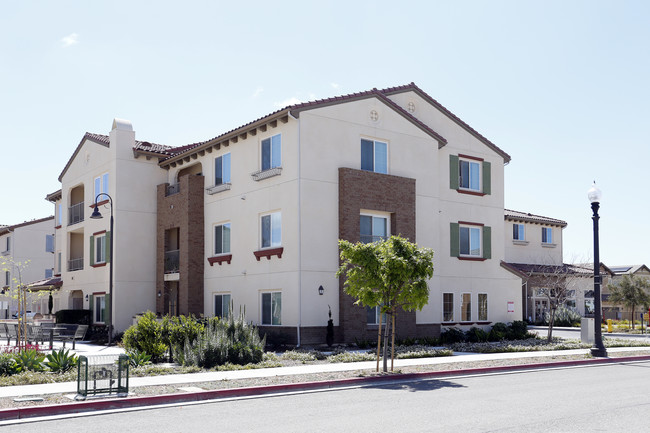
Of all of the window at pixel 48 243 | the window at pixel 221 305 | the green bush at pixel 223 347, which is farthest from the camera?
the window at pixel 48 243

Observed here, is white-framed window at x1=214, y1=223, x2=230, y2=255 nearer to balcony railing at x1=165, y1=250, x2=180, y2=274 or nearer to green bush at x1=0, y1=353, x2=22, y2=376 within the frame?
balcony railing at x1=165, y1=250, x2=180, y2=274

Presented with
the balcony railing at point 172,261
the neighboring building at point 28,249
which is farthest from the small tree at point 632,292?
the neighboring building at point 28,249

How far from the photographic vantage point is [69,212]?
38688mm

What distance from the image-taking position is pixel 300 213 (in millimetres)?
24672

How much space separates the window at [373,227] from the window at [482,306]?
22.9ft

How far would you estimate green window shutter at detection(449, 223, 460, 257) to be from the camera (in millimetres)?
30359

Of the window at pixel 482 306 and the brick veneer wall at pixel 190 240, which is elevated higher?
the brick veneer wall at pixel 190 240

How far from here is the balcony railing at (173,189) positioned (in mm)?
31922

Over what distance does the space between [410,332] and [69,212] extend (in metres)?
21.8

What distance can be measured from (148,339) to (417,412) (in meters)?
10.9

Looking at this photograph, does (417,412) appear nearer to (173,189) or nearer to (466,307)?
(466,307)

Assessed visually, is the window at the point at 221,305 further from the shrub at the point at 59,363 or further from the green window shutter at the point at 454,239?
the shrub at the point at 59,363

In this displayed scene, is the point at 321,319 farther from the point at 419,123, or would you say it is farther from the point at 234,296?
the point at 419,123

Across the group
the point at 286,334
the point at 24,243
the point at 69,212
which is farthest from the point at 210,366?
the point at 24,243
